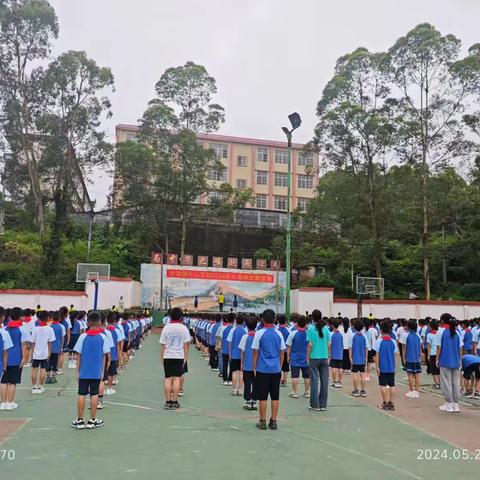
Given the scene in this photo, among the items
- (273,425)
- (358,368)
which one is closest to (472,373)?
(358,368)

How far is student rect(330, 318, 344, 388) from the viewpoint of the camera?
11.0 metres

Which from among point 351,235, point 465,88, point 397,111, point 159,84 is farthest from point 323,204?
point 159,84

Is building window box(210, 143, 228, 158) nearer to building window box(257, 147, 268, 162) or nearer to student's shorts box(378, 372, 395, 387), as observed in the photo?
building window box(257, 147, 268, 162)

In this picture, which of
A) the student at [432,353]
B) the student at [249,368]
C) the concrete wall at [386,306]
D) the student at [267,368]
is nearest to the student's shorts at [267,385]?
the student at [267,368]

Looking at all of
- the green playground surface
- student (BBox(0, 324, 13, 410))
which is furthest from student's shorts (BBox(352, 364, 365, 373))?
student (BBox(0, 324, 13, 410))

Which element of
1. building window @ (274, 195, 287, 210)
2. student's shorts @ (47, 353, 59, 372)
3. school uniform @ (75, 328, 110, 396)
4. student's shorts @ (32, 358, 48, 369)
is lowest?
student's shorts @ (47, 353, 59, 372)

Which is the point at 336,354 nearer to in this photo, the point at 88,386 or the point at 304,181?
the point at 88,386

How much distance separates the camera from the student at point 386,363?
27.8ft

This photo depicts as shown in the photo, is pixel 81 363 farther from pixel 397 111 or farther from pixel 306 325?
pixel 397 111

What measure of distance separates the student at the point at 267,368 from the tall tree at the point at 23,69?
32.5m

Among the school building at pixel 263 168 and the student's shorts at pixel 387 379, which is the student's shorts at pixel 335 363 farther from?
the school building at pixel 263 168

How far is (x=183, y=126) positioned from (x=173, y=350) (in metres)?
30.8

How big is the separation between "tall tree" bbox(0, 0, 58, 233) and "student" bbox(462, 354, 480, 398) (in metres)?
31.9

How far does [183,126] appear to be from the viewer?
121 feet
